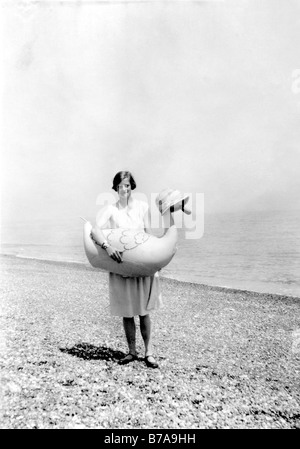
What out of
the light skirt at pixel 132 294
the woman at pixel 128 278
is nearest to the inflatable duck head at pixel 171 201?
the woman at pixel 128 278

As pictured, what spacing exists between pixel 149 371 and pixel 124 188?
2.30 meters

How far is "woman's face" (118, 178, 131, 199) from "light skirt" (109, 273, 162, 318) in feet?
3.05

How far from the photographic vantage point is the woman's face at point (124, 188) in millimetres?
4066

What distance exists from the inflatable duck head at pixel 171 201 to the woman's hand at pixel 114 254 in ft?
2.11

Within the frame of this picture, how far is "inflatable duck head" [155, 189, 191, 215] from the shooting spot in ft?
12.3

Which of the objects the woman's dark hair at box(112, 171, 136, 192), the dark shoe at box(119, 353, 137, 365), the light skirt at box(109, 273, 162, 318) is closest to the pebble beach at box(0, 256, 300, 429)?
the dark shoe at box(119, 353, 137, 365)

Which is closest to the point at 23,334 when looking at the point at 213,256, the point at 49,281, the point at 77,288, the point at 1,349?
the point at 1,349

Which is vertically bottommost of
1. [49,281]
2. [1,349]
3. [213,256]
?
[213,256]

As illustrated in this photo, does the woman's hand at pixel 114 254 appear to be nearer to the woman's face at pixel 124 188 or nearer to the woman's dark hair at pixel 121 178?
the woman's face at pixel 124 188

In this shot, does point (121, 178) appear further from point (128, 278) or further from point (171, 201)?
point (128, 278)

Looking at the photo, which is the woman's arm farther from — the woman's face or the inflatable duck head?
the inflatable duck head
